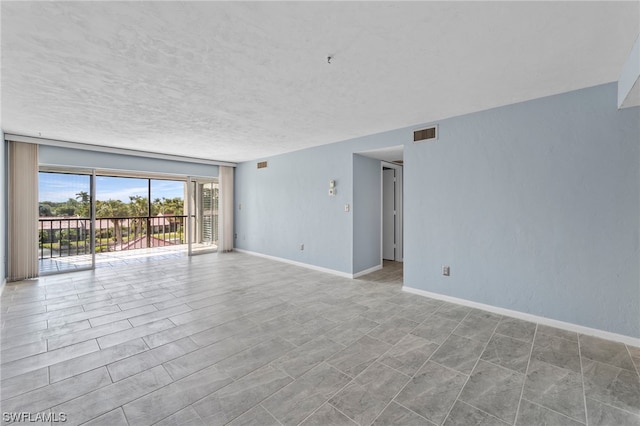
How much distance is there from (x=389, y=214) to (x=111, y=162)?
6.45 m

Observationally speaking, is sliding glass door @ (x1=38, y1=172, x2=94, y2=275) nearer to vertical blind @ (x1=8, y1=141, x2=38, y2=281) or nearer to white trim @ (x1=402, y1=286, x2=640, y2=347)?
vertical blind @ (x1=8, y1=141, x2=38, y2=281)

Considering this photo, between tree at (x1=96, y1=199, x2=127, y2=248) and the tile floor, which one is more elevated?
tree at (x1=96, y1=199, x2=127, y2=248)

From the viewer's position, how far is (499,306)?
11.2ft

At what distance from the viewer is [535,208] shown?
10.4ft

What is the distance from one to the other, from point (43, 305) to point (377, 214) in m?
5.56

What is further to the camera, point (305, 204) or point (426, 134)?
point (305, 204)

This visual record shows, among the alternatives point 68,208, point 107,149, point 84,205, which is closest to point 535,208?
point 107,149

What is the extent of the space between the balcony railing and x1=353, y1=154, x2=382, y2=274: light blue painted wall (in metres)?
5.88

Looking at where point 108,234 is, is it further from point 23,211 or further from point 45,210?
point 23,211

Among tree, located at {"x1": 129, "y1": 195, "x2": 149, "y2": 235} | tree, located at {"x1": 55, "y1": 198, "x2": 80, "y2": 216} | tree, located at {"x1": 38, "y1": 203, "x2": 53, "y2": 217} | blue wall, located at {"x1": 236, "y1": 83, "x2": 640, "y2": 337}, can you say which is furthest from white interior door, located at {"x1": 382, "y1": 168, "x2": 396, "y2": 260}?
tree, located at {"x1": 129, "y1": 195, "x2": 149, "y2": 235}

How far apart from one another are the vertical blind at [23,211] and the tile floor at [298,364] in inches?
51.7

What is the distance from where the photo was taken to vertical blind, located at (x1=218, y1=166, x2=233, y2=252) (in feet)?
25.7

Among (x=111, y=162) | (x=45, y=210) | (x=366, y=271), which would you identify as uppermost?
(x=111, y=162)

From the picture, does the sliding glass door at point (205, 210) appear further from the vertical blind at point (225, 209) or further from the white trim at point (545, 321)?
the white trim at point (545, 321)
